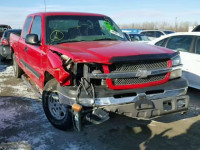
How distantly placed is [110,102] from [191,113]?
243 cm

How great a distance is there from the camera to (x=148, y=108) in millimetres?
3217

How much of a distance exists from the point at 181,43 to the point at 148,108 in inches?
142

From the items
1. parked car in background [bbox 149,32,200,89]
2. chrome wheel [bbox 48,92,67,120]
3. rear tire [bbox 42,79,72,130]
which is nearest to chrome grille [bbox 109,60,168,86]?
rear tire [bbox 42,79,72,130]

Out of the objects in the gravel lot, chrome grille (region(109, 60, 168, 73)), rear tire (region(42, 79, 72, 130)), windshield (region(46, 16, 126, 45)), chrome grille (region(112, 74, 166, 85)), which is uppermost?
windshield (region(46, 16, 126, 45))

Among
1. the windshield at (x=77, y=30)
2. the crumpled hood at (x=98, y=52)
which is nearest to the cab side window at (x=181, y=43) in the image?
the windshield at (x=77, y=30)

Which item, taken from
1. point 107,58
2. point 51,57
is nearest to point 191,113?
point 107,58

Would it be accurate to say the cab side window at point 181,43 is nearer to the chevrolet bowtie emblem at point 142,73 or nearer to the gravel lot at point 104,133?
the gravel lot at point 104,133

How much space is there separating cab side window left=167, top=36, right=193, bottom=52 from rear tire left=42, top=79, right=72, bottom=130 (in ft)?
12.2

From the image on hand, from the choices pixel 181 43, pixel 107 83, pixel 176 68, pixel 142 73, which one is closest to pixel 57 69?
pixel 107 83

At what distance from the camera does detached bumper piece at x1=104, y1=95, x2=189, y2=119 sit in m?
3.15

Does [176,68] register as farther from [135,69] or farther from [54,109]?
[54,109]

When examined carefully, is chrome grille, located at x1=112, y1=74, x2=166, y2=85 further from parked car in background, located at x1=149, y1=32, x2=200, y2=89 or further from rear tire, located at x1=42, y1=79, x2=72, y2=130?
parked car in background, located at x1=149, y1=32, x2=200, y2=89

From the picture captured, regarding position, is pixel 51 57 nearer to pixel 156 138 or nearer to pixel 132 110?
pixel 132 110

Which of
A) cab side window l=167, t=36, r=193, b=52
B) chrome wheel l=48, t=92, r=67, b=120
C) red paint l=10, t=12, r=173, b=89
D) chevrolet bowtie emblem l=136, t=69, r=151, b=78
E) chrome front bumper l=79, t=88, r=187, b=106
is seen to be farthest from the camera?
cab side window l=167, t=36, r=193, b=52
